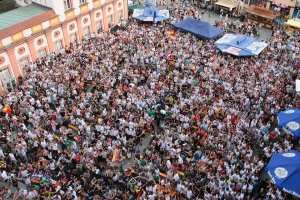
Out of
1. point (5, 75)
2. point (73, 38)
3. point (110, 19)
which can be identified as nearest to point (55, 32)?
point (73, 38)

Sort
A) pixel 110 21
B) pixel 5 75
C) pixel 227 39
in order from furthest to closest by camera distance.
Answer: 1. pixel 110 21
2. pixel 227 39
3. pixel 5 75

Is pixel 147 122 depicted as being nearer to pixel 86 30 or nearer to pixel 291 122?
pixel 291 122

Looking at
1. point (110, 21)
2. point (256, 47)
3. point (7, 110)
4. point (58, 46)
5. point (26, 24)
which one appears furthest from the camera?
point (110, 21)

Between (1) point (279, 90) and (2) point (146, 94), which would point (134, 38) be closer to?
(2) point (146, 94)

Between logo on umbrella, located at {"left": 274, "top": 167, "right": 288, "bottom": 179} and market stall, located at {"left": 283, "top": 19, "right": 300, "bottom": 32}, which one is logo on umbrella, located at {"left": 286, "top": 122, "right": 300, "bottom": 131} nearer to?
logo on umbrella, located at {"left": 274, "top": 167, "right": 288, "bottom": 179}

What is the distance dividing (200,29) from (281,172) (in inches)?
769

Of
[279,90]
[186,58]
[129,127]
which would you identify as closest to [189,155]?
[129,127]

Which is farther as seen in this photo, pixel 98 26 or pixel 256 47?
pixel 98 26

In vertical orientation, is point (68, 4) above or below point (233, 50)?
above

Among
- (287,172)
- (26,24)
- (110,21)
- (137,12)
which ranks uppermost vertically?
(26,24)

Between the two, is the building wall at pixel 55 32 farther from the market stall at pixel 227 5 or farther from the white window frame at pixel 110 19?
the market stall at pixel 227 5

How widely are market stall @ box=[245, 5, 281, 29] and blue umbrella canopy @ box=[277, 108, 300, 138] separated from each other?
20.6 meters

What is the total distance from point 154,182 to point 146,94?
7.74 meters

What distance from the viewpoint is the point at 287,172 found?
1502 cm
